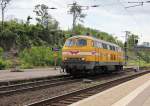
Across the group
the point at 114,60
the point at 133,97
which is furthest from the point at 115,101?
the point at 114,60

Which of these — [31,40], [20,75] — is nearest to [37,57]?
[31,40]

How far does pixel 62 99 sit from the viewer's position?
16.9 meters

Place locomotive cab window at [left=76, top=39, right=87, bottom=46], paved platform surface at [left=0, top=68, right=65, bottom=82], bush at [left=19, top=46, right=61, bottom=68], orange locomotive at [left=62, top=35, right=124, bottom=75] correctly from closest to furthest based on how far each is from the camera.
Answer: paved platform surface at [left=0, top=68, right=65, bottom=82], orange locomotive at [left=62, top=35, right=124, bottom=75], locomotive cab window at [left=76, top=39, right=87, bottom=46], bush at [left=19, top=46, right=61, bottom=68]

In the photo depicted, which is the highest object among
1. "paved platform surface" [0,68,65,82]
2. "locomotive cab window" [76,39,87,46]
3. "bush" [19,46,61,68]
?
"locomotive cab window" [76,39,87,46]

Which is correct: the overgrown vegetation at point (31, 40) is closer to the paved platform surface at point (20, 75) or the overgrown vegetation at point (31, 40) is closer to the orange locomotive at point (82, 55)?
the paved platform surface at point (20, 75)

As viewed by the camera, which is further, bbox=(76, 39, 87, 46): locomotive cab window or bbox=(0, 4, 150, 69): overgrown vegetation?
bbox=(0, 4, 150, 69): overgrown vegetation

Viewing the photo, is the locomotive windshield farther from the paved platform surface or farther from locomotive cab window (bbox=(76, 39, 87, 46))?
the paved platform surface

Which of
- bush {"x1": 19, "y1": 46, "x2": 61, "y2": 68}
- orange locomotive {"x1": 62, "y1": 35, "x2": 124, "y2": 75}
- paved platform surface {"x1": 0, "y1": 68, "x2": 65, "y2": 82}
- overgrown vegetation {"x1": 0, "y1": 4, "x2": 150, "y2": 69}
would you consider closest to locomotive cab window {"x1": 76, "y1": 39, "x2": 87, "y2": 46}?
orange locomotive {"x1": 62, "y1": 35, "x2": 124, "y2": 75}

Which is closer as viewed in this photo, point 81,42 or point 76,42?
point 81,42

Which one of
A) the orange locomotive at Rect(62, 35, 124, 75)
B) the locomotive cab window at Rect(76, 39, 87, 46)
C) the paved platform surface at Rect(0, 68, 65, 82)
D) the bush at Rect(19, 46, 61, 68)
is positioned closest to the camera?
the paved platform surface at Rect(0, 68, 65, 82)

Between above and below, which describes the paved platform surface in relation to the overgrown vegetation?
A: below

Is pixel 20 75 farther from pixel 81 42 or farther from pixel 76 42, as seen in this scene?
pixel 81 42

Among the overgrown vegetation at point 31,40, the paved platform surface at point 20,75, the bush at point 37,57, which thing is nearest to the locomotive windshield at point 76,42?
the paved platform surface at point 20,75

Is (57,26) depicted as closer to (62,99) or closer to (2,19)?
(2,19)
